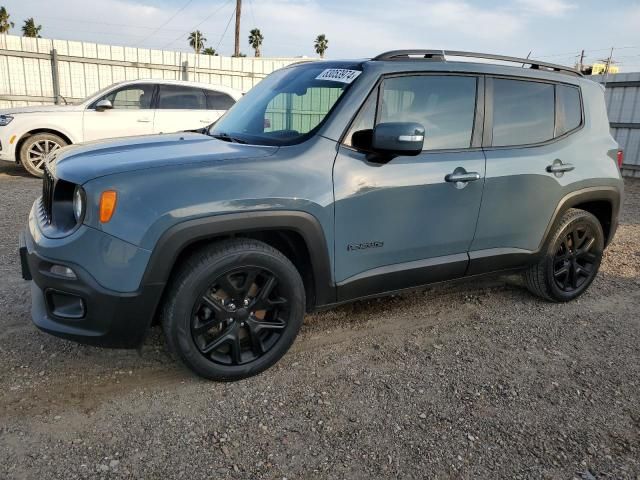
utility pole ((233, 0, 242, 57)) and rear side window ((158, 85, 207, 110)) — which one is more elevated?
utility pole ((233, 0, 242, 57))

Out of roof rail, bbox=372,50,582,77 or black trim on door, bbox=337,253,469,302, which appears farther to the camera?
roof rail, bbox=372,50,582,77

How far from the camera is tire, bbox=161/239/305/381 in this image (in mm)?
2510

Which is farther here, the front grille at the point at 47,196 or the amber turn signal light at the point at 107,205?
the front grille at the point at 47,196

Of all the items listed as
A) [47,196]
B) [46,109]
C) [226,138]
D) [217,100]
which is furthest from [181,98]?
[47,196]

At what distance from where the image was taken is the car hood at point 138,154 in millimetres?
2438

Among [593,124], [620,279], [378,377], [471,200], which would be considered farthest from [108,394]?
[620,279]

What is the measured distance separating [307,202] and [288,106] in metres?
0.91

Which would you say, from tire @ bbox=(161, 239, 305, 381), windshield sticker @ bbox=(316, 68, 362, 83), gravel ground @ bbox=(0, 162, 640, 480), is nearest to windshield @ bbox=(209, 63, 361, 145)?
windshield sticker @ bbox=(316, 68, 362, 83)

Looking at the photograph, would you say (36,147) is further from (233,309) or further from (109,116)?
(233,309)

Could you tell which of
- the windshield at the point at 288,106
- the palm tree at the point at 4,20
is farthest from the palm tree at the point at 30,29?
the windshield at the point at 288,106

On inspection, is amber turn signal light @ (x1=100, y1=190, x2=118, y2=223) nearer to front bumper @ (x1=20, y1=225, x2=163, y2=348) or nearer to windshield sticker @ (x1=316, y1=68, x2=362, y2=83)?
front bumper @ (x1=20, y1=225, x2=163, y2=348)

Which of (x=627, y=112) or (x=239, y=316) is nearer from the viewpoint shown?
(x=239, y=316)

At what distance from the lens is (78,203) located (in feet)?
7.95

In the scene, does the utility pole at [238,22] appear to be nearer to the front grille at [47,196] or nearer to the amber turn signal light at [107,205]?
the front grille at [47,196]
